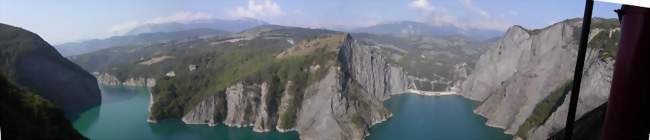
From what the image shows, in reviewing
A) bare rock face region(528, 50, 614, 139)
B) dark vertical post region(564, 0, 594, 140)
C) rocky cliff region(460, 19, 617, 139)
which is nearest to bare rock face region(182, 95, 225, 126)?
rocky cliff region(460, 19, 617, 139)

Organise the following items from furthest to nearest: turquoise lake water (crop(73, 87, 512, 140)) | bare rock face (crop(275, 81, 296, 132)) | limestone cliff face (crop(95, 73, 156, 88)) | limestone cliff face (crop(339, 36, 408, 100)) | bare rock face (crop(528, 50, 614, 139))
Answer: limestone cliff face (crop(95, 73, 156, 88)) < limestone cliff face (crop(339, 36, 408, 100)) < bare rock face (crop(275, 81, 296, 132)) < turquoise lake water (crop(73, 87, 512, 140)) < bare rock face (crop(528, 50, 614, 139))

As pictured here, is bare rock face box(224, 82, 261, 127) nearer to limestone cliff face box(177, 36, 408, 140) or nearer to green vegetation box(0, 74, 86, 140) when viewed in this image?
limestone cliff face box(177, 36, 408, 140)

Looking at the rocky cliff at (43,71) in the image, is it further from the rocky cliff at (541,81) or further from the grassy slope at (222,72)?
the rocky cliff at (541,81)

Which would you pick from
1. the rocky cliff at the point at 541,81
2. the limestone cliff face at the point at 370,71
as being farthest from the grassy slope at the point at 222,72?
the rocky cliff at the point at 541,81

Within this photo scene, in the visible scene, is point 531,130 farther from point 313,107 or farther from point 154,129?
point 154,129

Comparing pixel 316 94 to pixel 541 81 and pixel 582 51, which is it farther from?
pixel 582 51
